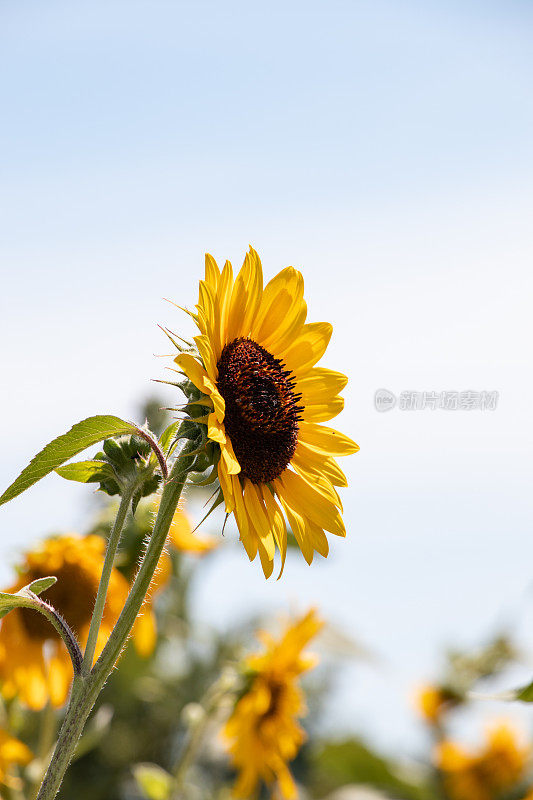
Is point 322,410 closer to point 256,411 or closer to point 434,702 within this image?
point 256,411

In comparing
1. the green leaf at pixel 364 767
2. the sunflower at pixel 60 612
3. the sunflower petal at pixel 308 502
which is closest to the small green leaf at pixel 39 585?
the sunflower petal at pixel 308 502

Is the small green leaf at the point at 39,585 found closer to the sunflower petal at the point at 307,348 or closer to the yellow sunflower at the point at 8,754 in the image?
the sunflower petal at the point at 307,348

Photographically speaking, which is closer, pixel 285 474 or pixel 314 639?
pixel 285 474

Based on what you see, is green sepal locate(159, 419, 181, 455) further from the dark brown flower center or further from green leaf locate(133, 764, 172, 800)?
green leaf locate(133, 764, 172, 800)

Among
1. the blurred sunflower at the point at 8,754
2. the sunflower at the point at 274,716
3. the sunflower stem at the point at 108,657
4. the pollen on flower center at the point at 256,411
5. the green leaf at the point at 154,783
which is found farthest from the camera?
the sunflower at the point at 274,716

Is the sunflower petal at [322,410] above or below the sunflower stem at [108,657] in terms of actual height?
above

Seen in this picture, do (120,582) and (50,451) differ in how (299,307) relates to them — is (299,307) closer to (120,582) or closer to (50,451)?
(50,451)

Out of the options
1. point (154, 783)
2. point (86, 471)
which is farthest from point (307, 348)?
point (154, 783)

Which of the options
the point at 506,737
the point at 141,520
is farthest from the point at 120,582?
the point at 506,737

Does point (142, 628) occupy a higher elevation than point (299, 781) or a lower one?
higher
